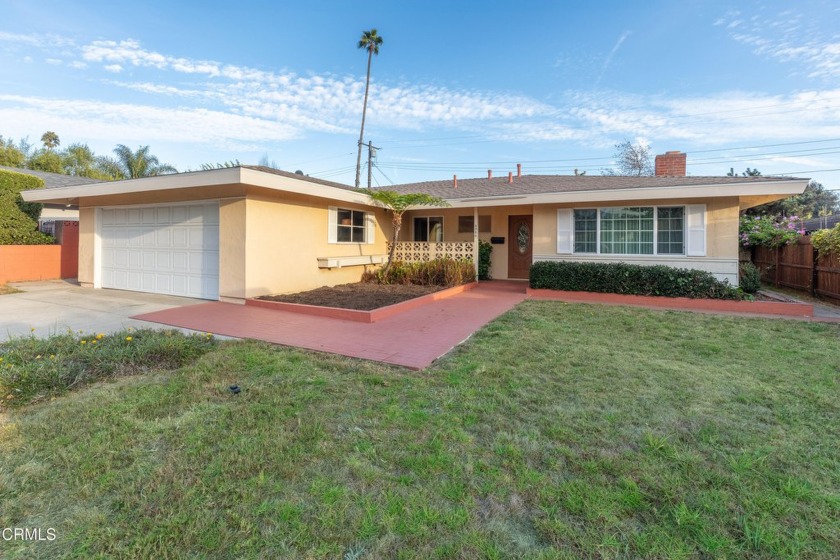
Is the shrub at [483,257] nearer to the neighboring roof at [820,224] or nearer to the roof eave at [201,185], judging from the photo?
the roof eave at [201,185]

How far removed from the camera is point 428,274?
1163 centimetres

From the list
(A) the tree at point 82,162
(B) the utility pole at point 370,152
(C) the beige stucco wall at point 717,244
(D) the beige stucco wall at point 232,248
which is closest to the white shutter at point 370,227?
(D) the beige stucco wall at point 232,248

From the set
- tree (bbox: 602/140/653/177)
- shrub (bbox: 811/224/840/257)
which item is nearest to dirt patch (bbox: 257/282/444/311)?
shrub (bbox: 811/224/840/257)

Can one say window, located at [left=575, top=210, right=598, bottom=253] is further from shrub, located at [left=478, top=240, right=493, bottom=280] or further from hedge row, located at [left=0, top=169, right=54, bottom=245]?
hedge row, located at [left=0, top=169, right=54, bottom=245]

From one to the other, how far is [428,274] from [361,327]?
198 inches

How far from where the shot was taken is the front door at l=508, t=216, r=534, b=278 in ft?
45.7

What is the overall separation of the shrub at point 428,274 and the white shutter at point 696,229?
580 centimetres

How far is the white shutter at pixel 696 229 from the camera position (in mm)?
9969

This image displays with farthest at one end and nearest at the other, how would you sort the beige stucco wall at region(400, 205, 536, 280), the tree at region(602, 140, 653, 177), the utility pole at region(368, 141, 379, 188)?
the tree at region(602, 140, 653, 177)
the utility pole at region(368, 141, 379, 188)
the beige stucco wall at region(400, 205, 536, 280)

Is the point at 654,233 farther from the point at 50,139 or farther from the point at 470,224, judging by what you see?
the point at 50,139

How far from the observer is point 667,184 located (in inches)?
407

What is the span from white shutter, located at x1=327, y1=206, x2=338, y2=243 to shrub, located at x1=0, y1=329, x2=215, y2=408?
5732 millimetres

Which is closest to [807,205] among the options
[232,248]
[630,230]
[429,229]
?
[630,230]

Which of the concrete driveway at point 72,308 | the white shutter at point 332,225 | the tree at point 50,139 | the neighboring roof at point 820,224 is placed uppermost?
the tree at point 50,139
